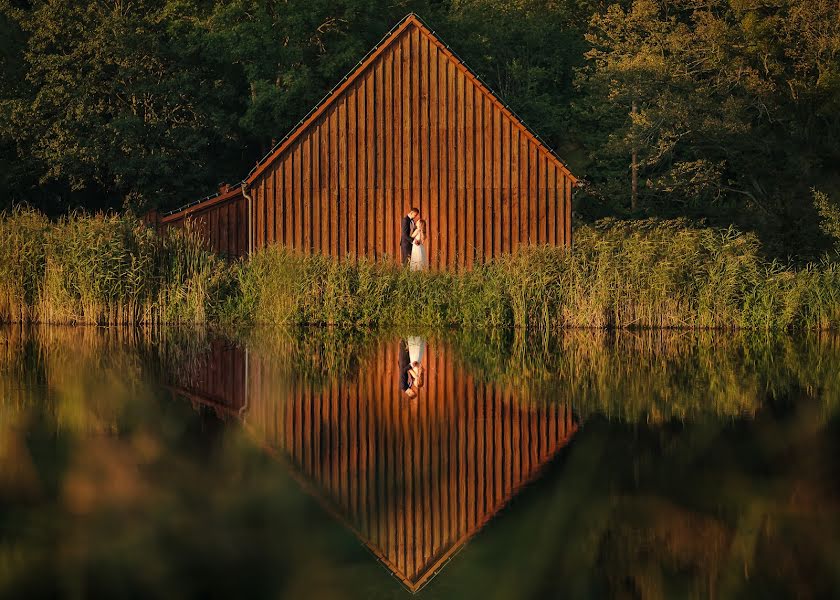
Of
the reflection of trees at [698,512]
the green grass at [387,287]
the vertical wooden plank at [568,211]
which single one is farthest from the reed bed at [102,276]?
the reflection of trees at [698,512]

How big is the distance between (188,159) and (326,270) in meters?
18.5

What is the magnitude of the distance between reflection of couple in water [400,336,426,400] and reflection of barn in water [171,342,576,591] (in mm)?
135

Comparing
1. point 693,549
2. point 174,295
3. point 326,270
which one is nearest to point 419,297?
point 326,270

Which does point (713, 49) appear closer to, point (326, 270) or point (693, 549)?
point (326, 270)

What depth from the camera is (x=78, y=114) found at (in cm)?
4284

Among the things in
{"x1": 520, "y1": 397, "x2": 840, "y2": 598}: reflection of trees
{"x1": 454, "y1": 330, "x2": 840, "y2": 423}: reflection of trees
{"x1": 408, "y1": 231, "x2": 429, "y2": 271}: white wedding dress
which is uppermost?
{"x1": 408, "y1": 231, "x2": 429, "y2": 271}: white wedding dress

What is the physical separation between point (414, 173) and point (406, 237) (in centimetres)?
154

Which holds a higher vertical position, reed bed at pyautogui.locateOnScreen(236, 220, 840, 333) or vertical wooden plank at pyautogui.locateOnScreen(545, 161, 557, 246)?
vertical wooden plank at pyautogui.locateOnScreen(545, 161, 557, 246)

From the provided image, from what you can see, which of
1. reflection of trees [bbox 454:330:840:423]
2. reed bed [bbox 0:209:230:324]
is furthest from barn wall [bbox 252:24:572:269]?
reflection of trees [bbox 454:330:840:423]

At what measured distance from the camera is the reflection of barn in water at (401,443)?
31.6 feet

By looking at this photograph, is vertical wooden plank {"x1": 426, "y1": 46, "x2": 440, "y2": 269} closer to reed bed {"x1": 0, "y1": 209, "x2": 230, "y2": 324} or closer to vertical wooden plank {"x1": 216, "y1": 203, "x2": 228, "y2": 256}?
vertical wooden plank {"x1": 216, "y1": 203, "x2": 228, "y2": 256}

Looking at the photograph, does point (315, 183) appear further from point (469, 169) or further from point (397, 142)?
point (469, 169)

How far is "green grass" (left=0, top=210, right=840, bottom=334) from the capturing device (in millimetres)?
26703

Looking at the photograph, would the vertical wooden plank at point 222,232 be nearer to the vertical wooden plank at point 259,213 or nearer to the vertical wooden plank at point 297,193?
the vertical wooden plank at point 259,213
